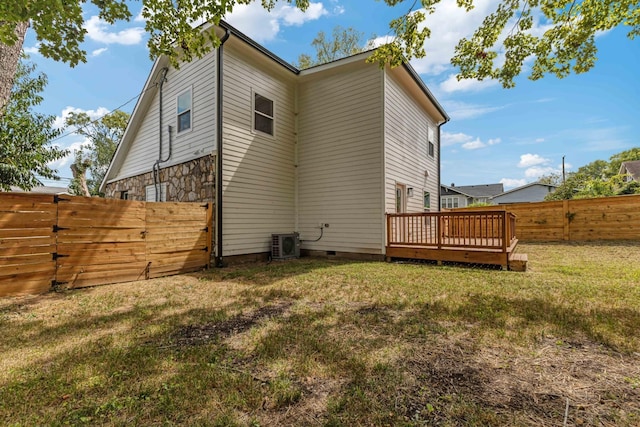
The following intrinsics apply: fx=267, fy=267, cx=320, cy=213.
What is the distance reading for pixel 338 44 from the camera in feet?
50.1

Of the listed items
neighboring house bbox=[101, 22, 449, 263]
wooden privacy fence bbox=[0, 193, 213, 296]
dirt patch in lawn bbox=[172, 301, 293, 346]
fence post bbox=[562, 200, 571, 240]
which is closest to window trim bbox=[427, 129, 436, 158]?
neighboring house bbox=[101, 22, 449, 263]

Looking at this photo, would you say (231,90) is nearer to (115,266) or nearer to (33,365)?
(115,266)

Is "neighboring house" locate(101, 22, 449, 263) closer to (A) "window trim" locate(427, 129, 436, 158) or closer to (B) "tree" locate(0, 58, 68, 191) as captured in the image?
(A) "window trim" locate(427, 129, 436, 158)

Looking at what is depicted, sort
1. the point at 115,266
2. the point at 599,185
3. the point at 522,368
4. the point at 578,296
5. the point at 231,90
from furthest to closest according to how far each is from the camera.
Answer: the point at 599,185 < the point at 231,90 < the point at 115,266 < the point at 578,296 < the point at 522,368

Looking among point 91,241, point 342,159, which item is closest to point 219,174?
point 91,241

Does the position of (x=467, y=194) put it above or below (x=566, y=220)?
above

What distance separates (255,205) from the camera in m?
7.57

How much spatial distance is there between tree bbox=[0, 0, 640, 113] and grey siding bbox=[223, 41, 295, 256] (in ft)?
4.18

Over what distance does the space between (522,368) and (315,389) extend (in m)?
1.63

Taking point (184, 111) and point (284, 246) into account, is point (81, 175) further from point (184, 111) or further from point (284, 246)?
point (284, 246)

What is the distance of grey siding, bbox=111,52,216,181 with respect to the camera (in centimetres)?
702

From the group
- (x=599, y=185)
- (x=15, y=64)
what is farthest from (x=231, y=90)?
(x=599, y=185)

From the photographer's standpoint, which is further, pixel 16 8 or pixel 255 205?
pixel 255 205

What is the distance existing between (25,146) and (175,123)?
4210mm
